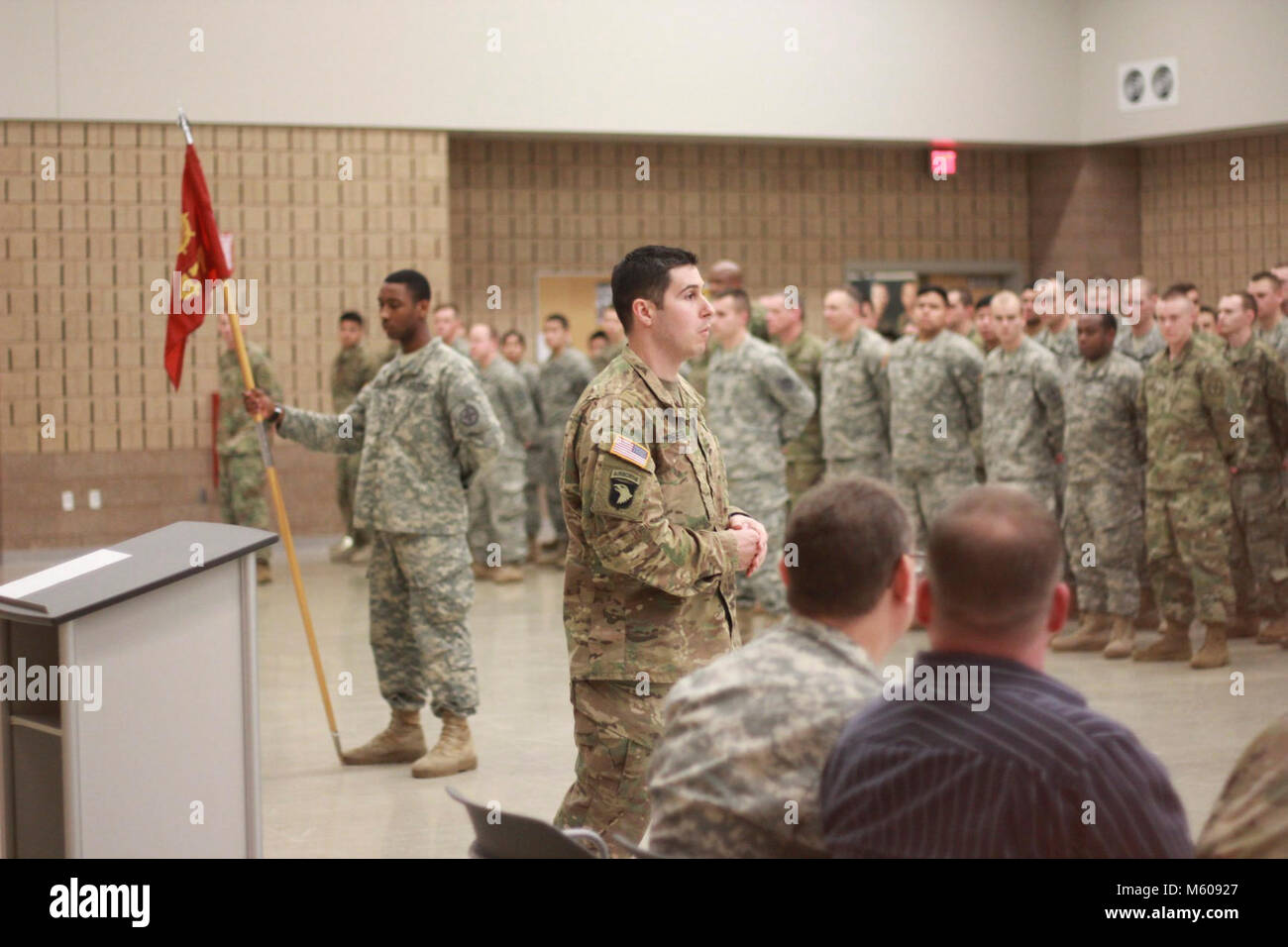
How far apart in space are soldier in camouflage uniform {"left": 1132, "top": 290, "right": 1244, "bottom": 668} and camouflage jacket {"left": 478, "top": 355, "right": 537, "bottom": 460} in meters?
4.51

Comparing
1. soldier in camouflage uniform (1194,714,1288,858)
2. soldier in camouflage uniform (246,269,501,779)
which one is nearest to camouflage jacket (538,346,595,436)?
soldier in camouflage uniform (246,269,501,779)

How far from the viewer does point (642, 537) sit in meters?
3.00

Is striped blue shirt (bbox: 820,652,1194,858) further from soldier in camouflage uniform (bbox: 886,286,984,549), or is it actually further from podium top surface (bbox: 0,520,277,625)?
soldier in camouflage uniform (bbox: 886,286,984,549)

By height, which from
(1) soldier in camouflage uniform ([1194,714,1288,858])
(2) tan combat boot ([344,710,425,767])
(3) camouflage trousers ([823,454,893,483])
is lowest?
(2) tan combat boot ([344,710,425,767])

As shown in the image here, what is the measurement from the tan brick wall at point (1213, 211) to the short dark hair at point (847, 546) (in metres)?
12.1

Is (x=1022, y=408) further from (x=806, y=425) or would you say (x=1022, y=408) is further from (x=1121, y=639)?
(x=806, y=425)

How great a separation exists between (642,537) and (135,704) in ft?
3.45

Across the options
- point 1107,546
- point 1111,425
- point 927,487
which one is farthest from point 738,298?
point 1107,546

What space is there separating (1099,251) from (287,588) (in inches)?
334

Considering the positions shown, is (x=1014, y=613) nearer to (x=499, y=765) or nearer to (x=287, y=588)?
(x=499, y=765)

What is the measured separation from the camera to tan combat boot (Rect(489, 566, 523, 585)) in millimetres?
9641

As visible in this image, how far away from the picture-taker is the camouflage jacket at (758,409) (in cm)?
707
